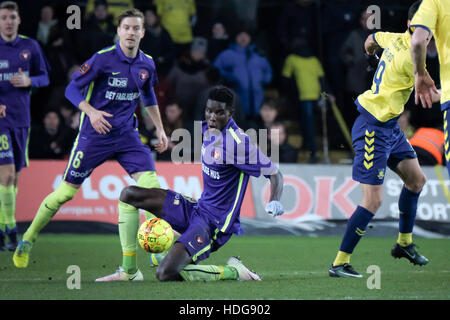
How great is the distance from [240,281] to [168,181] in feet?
17.5

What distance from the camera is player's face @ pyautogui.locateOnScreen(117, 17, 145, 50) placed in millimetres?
7914

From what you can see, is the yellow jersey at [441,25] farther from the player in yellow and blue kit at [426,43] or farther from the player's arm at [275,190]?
the player's arm at [275,190]

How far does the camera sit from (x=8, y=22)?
31.8ft

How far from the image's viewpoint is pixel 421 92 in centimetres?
589

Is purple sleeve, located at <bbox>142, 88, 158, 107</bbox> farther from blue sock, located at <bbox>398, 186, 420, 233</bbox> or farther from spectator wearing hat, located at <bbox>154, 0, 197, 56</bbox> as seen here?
spectator wearing hat, located at <bbox>154, 0, 197, 56</bbox>

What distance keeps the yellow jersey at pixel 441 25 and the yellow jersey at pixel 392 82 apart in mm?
1115

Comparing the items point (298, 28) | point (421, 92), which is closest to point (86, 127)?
point (421, 92)

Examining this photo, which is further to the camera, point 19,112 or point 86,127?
point 19,112

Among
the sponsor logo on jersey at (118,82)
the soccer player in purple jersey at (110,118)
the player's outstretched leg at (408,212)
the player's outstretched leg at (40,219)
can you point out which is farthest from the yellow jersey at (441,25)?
the player's outstretched leg at (40,219)

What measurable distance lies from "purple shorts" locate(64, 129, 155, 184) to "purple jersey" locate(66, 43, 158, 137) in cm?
8

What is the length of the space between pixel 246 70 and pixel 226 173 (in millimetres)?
6416

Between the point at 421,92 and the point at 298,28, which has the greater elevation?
the point at 298,28

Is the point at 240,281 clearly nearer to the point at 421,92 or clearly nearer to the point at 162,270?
the point at 162,270

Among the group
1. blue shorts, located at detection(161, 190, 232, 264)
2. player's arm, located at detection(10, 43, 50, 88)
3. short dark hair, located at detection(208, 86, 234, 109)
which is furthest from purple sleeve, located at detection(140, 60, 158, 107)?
player's arm, located at detection(10, 43, 50, 88)
